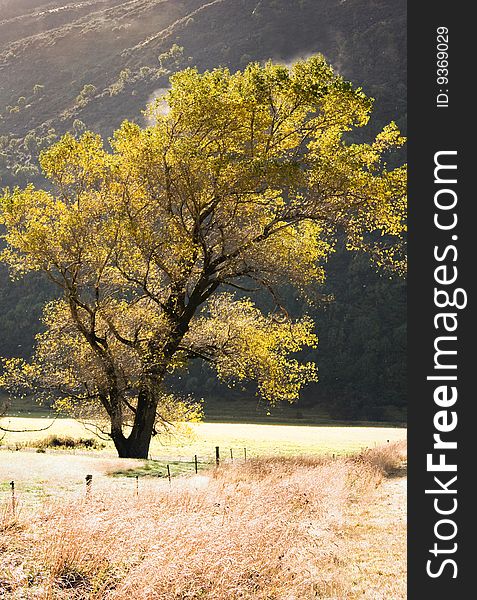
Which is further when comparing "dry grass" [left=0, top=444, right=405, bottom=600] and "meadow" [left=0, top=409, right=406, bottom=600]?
"meadow" [left=0, top=409, right=406, bottom=600]

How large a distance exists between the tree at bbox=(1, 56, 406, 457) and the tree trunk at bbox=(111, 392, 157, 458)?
6cm

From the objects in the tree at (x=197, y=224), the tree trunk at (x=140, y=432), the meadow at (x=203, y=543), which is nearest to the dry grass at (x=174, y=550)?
the meadow at (x=203, y=543)

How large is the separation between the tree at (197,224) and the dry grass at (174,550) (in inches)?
561

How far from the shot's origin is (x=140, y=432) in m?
33.8

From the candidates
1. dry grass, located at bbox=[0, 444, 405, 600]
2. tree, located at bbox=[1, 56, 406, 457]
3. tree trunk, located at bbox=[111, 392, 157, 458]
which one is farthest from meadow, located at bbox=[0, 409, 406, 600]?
tree trunk, located at bbox=[111, 392, 157, 458]

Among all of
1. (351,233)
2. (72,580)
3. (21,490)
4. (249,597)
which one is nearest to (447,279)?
(249,597)

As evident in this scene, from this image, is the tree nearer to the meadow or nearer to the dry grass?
the meadow

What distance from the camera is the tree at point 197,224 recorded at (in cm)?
2925

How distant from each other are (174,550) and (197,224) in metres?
19.9

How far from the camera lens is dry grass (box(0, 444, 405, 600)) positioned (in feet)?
37.8

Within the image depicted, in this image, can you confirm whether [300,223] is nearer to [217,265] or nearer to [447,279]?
[217,265]

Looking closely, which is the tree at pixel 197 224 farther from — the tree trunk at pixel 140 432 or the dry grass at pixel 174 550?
the dry grass at pixel 174 550

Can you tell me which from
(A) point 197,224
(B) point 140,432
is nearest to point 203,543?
(A) point 197,224

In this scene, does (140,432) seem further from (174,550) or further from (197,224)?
(174,550)
